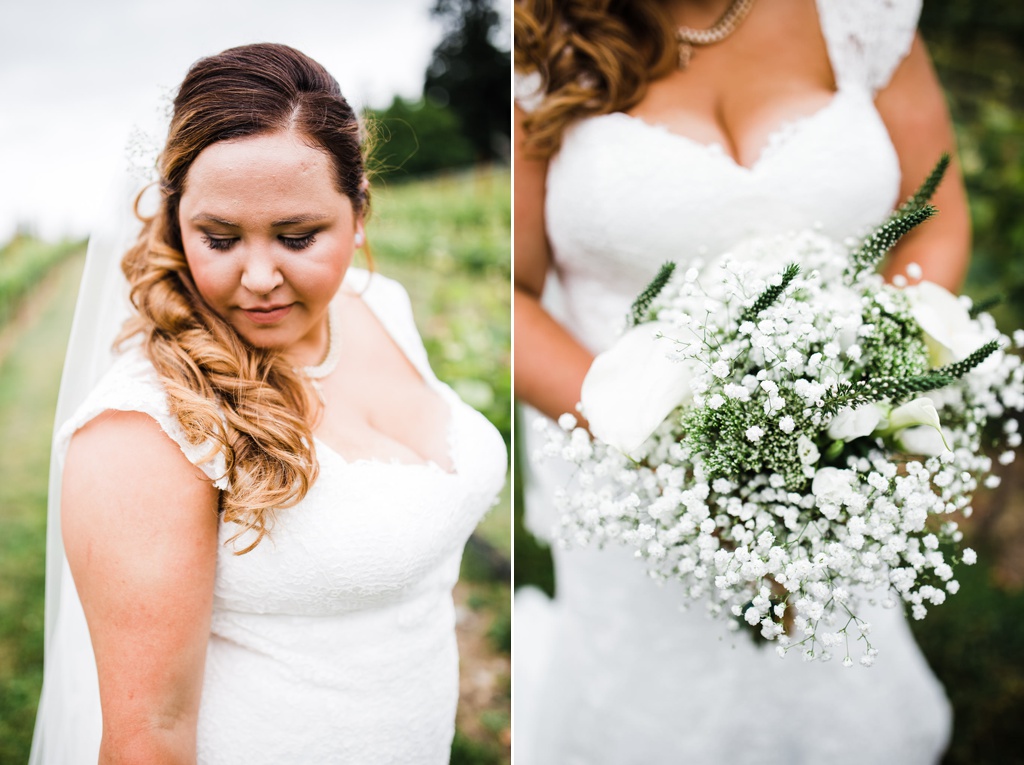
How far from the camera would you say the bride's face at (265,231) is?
1.37 meters

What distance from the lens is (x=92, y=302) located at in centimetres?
174

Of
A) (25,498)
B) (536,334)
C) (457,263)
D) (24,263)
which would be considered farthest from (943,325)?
(24,263)

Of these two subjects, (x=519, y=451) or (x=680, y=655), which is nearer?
(x=680, y=655)

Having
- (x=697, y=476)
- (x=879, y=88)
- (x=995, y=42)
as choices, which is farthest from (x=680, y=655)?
(x=995, y=42)

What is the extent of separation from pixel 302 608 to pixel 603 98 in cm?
135

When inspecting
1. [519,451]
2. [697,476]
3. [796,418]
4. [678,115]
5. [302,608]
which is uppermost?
[678,115]

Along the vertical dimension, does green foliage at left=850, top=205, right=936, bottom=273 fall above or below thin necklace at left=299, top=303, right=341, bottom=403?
above

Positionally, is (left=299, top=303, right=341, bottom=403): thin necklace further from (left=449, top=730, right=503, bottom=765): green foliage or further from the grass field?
(left=449, top=730, right=503, bottom=765): green foliage

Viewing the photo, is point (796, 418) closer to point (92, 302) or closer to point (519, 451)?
point (92, 302)

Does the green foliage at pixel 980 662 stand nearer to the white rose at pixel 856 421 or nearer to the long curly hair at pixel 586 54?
the white rose at pixel 856 421

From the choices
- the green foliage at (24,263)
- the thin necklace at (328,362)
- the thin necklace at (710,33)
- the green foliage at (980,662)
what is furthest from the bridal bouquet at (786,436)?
the green foliage at (24,263)

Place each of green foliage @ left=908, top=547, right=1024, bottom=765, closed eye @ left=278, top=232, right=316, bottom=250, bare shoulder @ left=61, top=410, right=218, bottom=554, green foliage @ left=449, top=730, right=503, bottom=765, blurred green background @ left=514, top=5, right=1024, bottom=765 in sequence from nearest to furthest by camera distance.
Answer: bare shoulder @ left=61, top=410, right=218, bottom=554, closed eye @ left=278, top=232, right=316, bottom=250, green foliage @ left=449, top=730, right=503, bottom=765, green foliage @ left=908, top=547, right=1024, bottom=765, blurred green background @ left=514, top=5, right=1024, bottom=765

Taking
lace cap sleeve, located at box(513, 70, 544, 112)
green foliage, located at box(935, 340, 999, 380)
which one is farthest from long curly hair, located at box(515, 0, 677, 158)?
green foliage, located at box(935, 340, 999, 380)

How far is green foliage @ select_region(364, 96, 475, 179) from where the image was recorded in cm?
175
